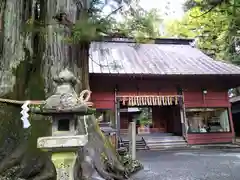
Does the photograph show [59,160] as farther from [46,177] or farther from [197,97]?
[197,97]

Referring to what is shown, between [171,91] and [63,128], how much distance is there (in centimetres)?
806

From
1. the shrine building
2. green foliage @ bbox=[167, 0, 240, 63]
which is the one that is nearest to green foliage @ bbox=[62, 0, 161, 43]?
green foliage @ bbox=[167, 0, 240, 63]

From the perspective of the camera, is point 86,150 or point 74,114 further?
point 86,150

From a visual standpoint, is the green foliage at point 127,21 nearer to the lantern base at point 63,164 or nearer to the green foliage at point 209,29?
the green foliage at point 209,29

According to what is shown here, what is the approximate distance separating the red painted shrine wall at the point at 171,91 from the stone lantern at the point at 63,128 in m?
6.87

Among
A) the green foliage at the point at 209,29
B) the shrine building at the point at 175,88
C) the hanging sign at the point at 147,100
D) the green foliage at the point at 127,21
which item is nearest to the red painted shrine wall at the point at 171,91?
the shrine building at the point at 175,88

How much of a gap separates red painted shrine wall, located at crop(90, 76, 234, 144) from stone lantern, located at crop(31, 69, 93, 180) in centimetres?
687

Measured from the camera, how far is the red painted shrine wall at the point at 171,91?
9.38 meters

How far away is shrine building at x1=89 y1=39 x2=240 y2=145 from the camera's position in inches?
363

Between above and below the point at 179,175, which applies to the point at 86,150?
above

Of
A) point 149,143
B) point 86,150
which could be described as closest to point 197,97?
point 149,143

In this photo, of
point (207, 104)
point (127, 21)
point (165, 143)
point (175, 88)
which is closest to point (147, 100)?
point (175, 88)

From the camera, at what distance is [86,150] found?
10.3 ft

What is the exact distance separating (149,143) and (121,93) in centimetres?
249
